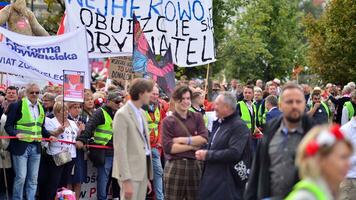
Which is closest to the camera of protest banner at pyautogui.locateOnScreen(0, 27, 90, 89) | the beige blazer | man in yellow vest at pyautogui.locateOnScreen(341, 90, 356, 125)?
the beige blazer

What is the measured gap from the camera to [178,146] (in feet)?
33.4

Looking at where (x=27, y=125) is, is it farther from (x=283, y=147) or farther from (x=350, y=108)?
(x=350, y=108)

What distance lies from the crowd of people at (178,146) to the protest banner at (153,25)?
1134mm

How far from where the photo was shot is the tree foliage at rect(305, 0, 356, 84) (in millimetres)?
28703

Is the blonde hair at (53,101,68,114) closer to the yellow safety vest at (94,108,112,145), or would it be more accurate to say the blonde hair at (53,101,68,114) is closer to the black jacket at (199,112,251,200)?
the yellow safety vest at (94,108,112,145)

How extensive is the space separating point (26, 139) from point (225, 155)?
3.72m

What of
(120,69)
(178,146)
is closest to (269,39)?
(120,69)

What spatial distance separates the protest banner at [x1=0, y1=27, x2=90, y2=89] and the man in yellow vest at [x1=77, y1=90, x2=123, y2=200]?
0.48 m

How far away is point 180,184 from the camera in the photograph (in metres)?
10.5

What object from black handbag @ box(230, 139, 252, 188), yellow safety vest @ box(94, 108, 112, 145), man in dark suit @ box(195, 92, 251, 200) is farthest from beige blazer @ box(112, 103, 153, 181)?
yellow safety vest @ box(94, 108, 112, 145)

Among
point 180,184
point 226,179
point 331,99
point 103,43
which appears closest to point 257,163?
point 226,179

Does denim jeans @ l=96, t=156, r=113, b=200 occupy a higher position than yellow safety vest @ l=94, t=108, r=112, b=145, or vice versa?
yellow safety vest @ l=94, t=108, r=112, b=145

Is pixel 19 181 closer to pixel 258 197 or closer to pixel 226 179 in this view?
pixel 226 179

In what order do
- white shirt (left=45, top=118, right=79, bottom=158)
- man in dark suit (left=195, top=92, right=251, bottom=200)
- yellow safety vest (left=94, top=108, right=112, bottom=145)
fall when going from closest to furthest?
1. man in dark suit (left=195, top=92, right=251, bottom=200)
2. white shirt (left=45, top=118, right=79, bottom=158)
3. yellow safety vest (left=94, top=108, right=112, bottom=145)
